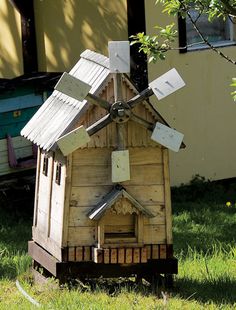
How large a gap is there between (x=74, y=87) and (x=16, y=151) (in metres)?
3.36

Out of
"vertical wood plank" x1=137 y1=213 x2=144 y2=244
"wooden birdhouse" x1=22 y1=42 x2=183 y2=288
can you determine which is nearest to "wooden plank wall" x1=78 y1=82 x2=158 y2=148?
"wooden birdhouse" x1=22 y1=42 x2=183 y2=288

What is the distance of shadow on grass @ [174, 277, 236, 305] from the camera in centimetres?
662

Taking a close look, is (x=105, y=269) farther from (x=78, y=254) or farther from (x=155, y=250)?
(x=155, y=250)

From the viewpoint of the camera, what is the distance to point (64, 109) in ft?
22.6

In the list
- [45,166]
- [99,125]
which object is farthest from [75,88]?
[45,166]

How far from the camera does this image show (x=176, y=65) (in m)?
10.9

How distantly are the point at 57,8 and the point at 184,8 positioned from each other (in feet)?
16.7

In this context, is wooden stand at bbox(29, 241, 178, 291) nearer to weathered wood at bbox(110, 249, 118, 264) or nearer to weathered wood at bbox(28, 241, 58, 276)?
weathered wood at bbox(28, 241, 58, 276)

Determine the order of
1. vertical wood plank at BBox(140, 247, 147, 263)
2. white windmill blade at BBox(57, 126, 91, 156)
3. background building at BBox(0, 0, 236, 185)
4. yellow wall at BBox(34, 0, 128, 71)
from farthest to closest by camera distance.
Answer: yellow wall at BBox(34, 0, 128, 71)
background building at BBox(0, 0, 236, 185)
vertical wood plank at BBox(140, 247, 147, 263)
white windmill blade at BBox(57, 126, 91, 156)

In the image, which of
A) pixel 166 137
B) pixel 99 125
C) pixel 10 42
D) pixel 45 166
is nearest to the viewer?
pixel 99 125

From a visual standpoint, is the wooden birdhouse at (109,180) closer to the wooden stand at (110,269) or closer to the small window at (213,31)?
the wooden stand at (110,269)

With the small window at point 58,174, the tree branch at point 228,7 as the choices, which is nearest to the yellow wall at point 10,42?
the small window at point 58,174

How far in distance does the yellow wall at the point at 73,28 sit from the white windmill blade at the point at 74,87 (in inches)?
173

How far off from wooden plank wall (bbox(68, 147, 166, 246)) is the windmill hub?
0.23m
